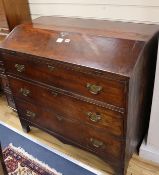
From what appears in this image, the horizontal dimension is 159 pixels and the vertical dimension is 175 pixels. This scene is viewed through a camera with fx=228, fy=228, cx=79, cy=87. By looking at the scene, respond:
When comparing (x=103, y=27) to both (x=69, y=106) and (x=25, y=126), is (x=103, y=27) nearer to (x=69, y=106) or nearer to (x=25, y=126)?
(x=69, y=106)

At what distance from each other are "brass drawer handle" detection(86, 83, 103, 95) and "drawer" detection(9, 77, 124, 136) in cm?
12

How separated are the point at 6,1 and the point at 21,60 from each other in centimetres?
68

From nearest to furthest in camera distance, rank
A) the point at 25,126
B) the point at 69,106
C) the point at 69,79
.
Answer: the point at 69,79 < the point at 69,106 < the point at 25,126

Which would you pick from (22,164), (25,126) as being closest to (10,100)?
(25,126)

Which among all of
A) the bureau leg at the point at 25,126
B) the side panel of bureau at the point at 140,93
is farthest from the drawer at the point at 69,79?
the bureau leg at the point at 25,126

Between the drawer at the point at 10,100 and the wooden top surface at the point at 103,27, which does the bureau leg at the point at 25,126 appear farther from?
the wooden top surface at the point at 103,27

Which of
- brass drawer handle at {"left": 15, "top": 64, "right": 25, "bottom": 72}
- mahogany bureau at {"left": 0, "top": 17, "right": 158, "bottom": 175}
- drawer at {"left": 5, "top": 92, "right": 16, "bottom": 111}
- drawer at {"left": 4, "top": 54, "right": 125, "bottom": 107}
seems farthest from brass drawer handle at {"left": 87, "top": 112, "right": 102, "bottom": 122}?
drawer at {"left": 5, "top": 92, "right": 16, "bottom": 111}

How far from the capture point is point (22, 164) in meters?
1.93

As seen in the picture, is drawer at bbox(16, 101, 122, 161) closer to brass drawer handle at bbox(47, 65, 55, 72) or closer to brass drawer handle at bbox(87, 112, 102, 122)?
brass drawer handle at bbox(87, 112, 102, 122)

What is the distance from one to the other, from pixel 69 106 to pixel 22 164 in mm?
719

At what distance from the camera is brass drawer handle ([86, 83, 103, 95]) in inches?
54.7

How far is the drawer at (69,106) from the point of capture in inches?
57.6

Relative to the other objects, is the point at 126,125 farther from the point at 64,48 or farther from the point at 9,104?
the point at 9,104

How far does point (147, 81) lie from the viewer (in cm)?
163
